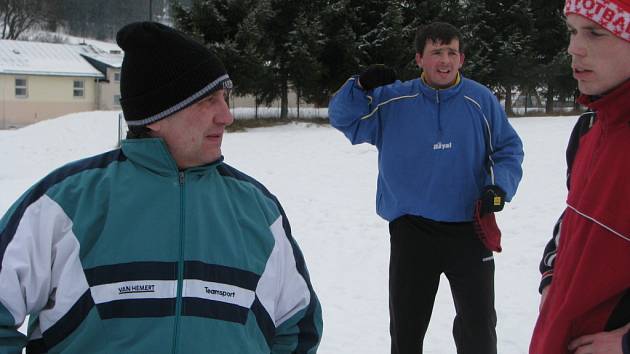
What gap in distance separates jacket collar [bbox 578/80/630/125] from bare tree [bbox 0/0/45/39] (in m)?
59.2

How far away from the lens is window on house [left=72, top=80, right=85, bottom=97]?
3434cm

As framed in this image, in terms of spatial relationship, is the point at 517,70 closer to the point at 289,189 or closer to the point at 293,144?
the point at 293,144

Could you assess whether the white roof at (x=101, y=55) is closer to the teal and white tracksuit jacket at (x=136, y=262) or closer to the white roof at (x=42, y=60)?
the white roof at (x=42, y=60)

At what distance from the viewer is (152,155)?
1603 mm

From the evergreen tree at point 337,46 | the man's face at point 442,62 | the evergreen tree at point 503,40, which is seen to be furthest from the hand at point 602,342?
the evergreen tree at point 503,40

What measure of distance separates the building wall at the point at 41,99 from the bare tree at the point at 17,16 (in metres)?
23.8

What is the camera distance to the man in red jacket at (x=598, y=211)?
1.58m

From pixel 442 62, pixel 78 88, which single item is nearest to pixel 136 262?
pixel 442 62

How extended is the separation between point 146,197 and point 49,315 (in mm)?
372

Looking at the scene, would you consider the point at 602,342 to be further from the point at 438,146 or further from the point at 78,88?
the point at 78,88

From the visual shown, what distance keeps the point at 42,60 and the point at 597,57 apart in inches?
1460

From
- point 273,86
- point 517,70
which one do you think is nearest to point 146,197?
point 273,86

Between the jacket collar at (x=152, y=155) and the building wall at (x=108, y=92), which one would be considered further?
the building wall at (x=108, y=92)

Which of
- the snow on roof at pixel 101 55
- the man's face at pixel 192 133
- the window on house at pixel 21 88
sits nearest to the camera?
the man's face at pixel 192 133
